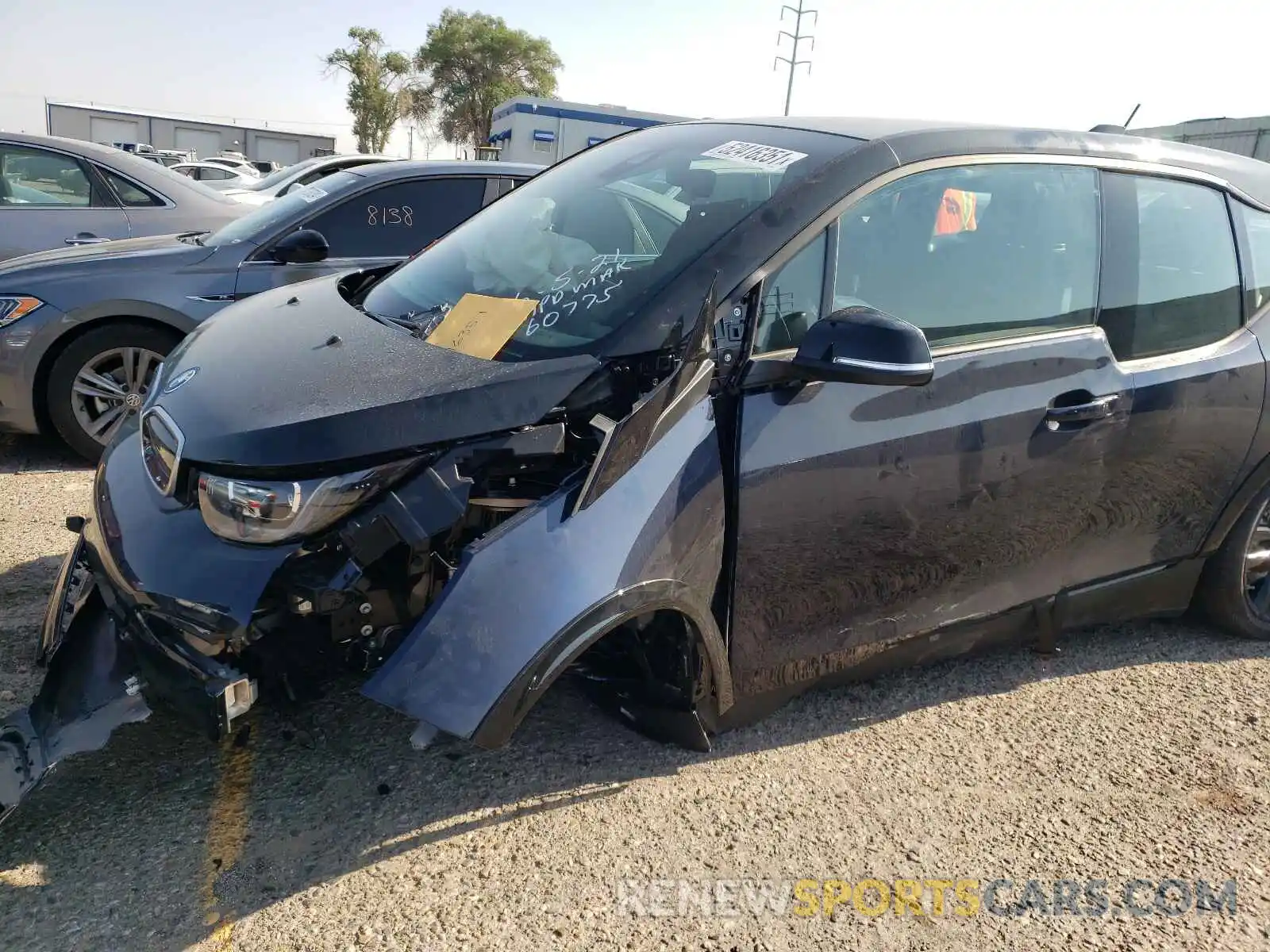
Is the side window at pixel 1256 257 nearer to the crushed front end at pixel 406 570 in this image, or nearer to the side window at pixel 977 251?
the side window at pixel 977 251

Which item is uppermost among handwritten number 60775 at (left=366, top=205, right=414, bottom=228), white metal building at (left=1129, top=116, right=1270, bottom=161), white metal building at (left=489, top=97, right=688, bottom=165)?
white metal building at (left=1129, top=116, right=1270, bottom=161)

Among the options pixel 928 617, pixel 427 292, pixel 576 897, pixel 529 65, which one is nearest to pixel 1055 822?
pixel 928 617

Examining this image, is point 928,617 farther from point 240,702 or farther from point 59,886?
point 59,886

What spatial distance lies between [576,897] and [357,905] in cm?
48

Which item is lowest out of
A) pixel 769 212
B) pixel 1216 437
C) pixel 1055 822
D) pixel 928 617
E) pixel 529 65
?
pixel 1055 822

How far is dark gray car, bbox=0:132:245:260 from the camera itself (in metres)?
6.12

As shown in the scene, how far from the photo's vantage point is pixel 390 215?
5.31 metres

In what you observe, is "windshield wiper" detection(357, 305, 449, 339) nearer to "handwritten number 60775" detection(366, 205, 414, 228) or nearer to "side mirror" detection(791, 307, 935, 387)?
"side mirror" detection(791, 307, 935, 387)

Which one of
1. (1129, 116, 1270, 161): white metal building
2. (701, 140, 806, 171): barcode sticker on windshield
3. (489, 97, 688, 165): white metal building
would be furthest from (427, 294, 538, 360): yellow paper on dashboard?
(1129, 116, 1270, 161): white metal building

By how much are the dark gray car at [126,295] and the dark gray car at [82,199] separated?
1303mm

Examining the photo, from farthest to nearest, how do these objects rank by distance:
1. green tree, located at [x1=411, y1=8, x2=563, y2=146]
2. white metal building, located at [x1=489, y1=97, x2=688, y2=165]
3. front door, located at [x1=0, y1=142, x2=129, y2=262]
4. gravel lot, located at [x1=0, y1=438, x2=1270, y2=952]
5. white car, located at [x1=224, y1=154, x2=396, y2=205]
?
green tree, located at [x1=411, y1=8, x2=563, y2=146] → white metal building, located at [x1=489, y1=97, x2=688, y2=165] → white car, located at [x1=224, y1=154, x2=396, y2=205] → front door, located at [x1=0, y1=142, x2=129, y2=262] → gravel lot, located at [x1=0, y1=438, x2=1270, y2=952]

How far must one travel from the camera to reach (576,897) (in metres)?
2.14

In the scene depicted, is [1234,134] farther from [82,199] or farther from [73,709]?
[73,709]

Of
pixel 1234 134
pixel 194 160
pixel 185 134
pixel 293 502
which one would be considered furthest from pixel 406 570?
pixel 185 134
